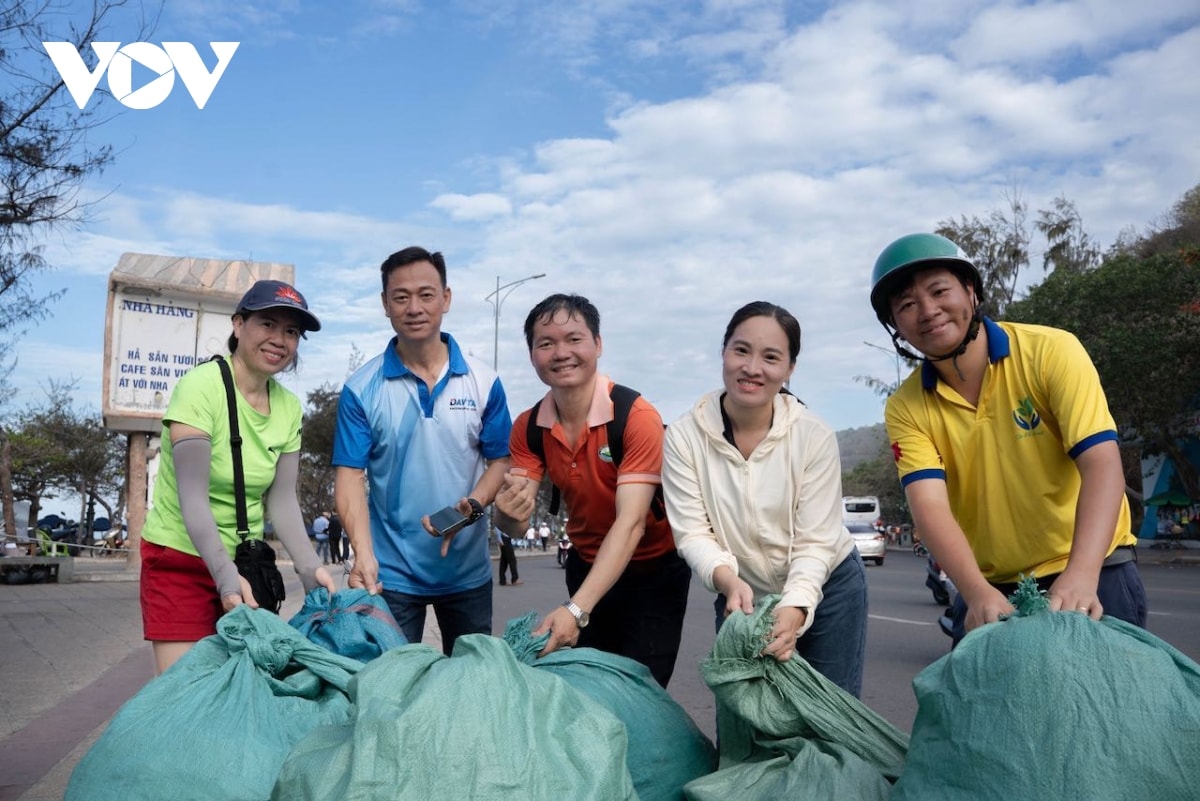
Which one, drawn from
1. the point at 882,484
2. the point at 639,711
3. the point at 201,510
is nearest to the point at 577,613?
the point at 639,711

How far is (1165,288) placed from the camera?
24422 mm

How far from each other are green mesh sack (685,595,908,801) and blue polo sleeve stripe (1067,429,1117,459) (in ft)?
2.50

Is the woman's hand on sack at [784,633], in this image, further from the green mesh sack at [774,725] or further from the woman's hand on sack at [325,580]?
the woman's hand on sack at [325,580]

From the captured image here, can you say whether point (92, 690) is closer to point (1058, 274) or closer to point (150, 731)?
point (150, 731)

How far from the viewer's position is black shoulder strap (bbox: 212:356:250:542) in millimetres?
2896

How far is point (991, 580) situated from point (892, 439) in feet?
1.43

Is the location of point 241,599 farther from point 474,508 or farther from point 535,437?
point 535,437

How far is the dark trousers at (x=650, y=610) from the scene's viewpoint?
3117 millimetres

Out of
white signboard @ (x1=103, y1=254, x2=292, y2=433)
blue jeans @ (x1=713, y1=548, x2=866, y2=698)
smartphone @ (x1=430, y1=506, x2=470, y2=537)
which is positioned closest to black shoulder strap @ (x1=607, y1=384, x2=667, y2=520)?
blue jeans @ (x1=713, y1=548, x2=866, y2=698)

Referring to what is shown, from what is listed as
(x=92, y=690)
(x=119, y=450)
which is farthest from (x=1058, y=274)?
(x=119, y=450)

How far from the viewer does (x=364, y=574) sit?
299 cm

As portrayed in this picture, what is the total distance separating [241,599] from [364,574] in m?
0.37

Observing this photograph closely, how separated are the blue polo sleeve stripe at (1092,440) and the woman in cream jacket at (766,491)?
565 millimetres

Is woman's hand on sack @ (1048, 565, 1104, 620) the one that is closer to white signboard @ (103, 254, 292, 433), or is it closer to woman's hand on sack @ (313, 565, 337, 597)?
woman's hand on sack @ (313, 565, 337, 597)
